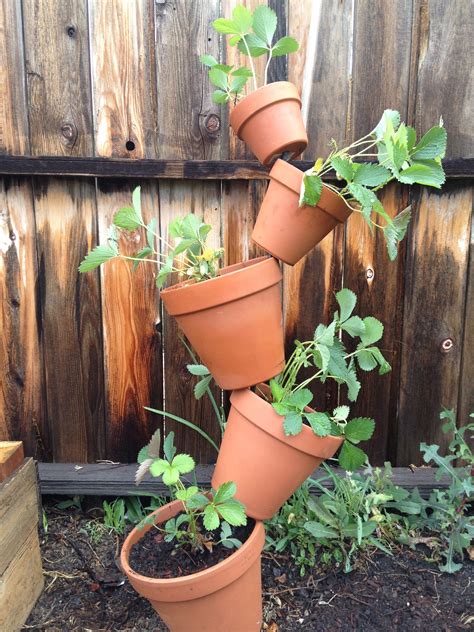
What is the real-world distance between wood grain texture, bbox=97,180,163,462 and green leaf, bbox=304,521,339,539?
0.57 m

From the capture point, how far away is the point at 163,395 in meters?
1.65

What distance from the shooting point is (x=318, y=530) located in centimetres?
137

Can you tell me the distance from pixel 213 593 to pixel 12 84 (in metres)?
1.42

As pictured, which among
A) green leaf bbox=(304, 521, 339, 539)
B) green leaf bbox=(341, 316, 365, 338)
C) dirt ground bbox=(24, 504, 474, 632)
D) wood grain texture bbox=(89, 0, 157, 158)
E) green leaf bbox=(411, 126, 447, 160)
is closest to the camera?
green leaf bbox=(411, 126, 447, 160)

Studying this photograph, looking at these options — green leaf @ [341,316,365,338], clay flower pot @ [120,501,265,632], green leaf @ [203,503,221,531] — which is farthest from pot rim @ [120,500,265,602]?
green leaf @ [341,316,365,338]

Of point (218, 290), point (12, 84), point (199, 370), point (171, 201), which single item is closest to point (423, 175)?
point (218, 290)

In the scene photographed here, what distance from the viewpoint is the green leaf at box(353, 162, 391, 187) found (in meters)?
0.97

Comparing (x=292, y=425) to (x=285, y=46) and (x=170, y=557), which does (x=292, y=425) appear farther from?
(x=285, y=46)

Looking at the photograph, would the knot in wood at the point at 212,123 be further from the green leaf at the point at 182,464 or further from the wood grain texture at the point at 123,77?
the green leaf at the point at 182,464

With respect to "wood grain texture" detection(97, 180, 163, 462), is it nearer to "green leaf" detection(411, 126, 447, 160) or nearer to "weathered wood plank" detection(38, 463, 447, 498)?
"weathered wood plank" detection(38, 463, 447, 498)

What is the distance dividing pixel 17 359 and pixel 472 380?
143 centimetres

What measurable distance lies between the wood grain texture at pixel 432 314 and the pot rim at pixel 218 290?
703 mm

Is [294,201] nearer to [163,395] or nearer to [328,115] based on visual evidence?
[328,115]

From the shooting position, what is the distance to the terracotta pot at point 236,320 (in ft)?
3.47
